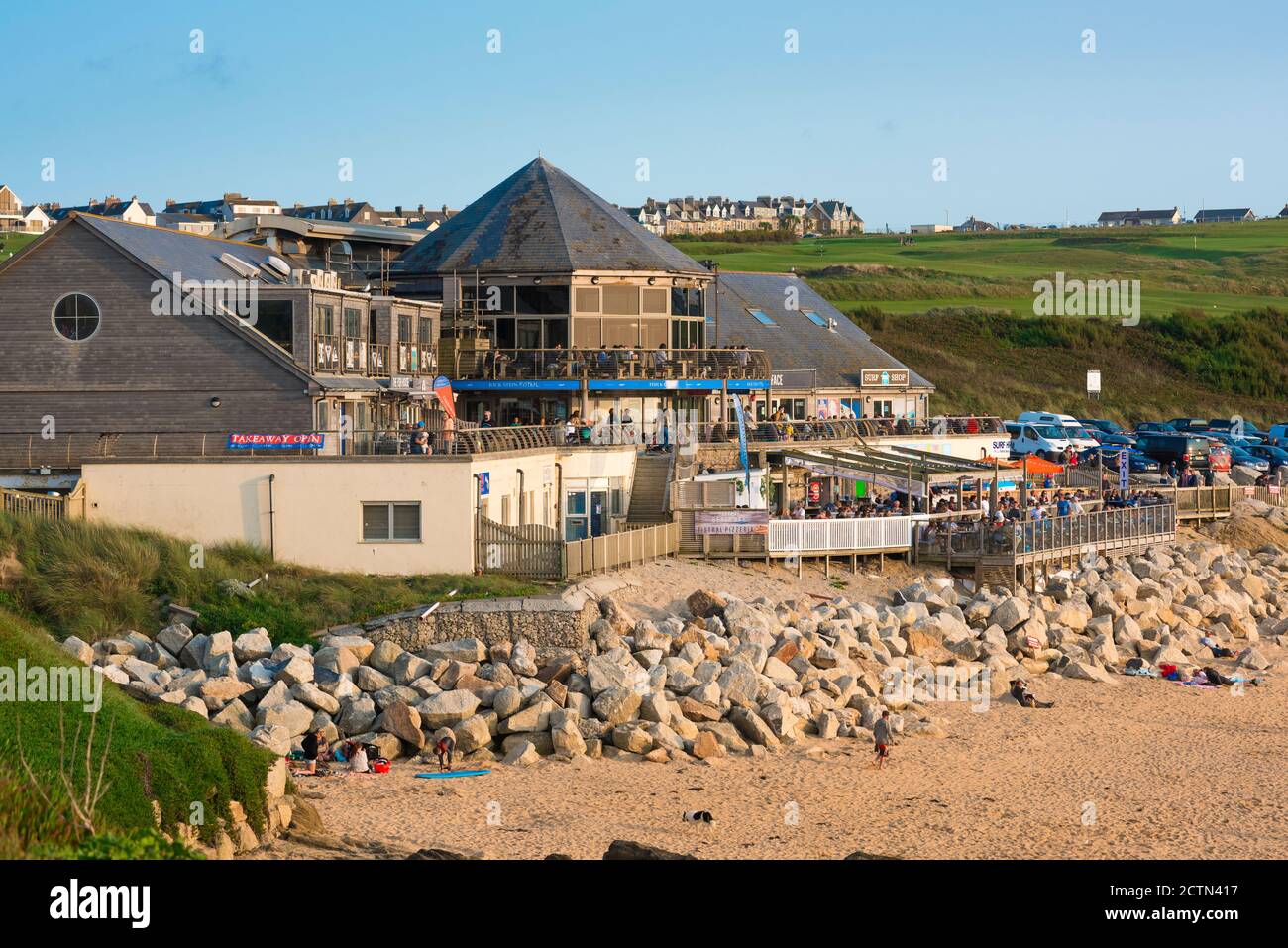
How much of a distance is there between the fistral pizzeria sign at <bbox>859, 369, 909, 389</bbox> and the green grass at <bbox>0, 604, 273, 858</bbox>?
3687cm

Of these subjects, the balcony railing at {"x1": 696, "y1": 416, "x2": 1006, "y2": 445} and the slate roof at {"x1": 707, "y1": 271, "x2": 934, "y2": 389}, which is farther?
the slate roof at {"x1": 707, "y1": 271, "x2": 934, "y2": 389}

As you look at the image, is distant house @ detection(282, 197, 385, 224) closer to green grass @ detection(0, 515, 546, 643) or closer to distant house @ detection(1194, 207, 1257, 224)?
green grass @ detection(0, 515, 546, 643)

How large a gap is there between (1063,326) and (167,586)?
2991 inches

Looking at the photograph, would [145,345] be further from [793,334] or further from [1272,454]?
[1272,454]

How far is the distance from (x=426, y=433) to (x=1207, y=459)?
36406 millimetres

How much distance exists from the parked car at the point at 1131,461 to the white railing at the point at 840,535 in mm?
19814

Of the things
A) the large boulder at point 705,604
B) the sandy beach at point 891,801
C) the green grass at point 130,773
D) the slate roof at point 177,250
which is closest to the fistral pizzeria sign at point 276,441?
the slate roof at point 177,250

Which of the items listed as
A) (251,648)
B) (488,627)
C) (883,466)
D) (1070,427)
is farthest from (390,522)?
(1070,427)

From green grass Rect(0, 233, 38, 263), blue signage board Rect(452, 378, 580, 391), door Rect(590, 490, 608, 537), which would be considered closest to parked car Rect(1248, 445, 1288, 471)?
blue signage board Rect(452, 378, 580, 391)

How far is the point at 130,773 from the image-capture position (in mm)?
21891

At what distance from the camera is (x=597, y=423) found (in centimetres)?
4844

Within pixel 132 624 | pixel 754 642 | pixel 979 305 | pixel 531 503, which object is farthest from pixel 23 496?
pixel 979 305

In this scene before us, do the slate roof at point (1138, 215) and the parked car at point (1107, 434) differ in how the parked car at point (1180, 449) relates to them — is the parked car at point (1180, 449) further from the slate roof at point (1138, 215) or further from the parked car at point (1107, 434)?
the slate roof at point (1138, 215)

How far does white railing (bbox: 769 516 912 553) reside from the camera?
137 feet
